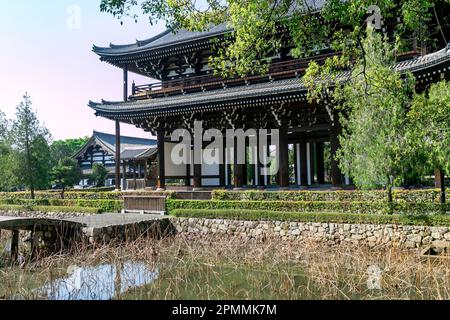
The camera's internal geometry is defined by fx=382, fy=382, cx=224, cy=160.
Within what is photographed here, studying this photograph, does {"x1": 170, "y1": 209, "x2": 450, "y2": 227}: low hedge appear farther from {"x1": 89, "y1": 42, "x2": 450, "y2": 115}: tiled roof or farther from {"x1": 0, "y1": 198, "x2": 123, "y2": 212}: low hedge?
{"x1": 89, "y1": 42, "x2": 450, "y2": 115}: tiled roof

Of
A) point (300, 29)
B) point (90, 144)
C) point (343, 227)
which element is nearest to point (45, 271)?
point (300, 29)

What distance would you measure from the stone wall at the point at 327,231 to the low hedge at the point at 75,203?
427cm

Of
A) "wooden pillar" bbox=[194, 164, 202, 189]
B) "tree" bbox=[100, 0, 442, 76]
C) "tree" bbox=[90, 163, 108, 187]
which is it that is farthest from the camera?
"tree" bbox=[90, 163, 108, 187]

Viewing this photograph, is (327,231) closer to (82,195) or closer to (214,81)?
(214,81)

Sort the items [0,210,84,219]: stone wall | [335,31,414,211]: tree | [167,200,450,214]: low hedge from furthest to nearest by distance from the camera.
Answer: [0,210,84,219]: stone wall → [167,200,450,214]: low hedge → [335,31,414,211]: tree

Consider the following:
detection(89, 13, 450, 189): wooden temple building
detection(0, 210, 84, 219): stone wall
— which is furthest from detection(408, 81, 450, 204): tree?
detection(0, 210, 84, 219): stone wall

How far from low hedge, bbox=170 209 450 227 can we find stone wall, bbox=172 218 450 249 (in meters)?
0.14

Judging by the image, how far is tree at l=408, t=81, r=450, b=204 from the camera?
→ 854 centimetres

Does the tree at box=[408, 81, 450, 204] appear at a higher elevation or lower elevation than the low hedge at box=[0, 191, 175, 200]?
higher

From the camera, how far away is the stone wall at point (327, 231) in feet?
38.5

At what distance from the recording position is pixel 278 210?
1513 cm

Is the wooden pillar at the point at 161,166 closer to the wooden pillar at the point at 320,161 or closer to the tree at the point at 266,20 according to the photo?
the wooden pillar at the point at 320,161
